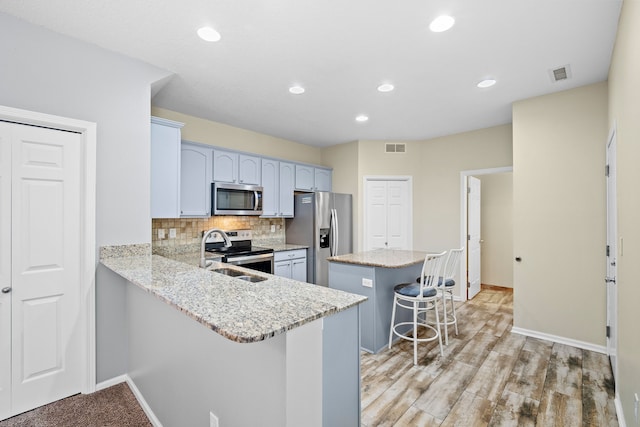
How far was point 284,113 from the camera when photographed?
12.9 ft

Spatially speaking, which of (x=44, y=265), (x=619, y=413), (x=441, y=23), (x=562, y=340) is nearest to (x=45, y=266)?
(x=44, y=265)

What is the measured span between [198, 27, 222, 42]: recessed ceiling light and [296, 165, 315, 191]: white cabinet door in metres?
2.87

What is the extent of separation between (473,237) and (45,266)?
539cm

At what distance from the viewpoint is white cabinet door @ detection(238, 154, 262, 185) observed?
14.0 feet

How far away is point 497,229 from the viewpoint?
18.8ft

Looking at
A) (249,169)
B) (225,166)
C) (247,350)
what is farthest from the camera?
(249,169)

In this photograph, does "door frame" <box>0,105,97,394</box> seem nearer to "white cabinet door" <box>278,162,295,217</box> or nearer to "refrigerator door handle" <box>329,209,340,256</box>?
"white cabinet door" <box>278,162,295,217</box>

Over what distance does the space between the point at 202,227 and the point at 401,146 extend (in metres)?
3.51

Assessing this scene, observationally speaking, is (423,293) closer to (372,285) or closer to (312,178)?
(372,285)

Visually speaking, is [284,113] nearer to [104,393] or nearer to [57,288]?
[57,288]

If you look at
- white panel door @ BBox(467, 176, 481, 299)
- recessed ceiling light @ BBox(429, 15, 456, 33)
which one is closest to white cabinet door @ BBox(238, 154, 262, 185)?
recessed ceiling light @ BBox(429, 15, 456, 33)

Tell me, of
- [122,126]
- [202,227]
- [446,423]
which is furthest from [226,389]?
[202,227]

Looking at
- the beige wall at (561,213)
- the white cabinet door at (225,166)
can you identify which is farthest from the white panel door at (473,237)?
the white cabinet door at (225,166)

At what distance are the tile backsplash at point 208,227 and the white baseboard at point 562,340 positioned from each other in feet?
11.6
